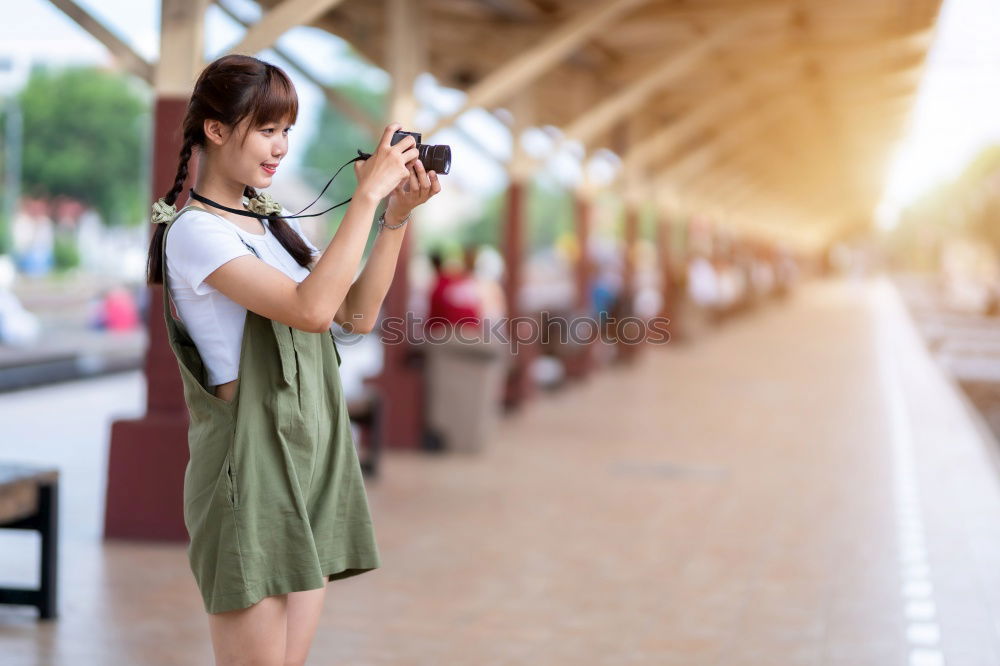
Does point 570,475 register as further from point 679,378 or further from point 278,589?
point 679,378

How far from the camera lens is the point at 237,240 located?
2.22m

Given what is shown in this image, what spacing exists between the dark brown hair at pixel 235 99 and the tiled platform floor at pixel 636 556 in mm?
2345

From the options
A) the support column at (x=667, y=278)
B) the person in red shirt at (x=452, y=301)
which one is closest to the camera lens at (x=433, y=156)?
the person in red shirt at (x=452, y=301)

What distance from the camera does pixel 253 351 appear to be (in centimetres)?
226

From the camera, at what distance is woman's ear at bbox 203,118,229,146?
2.26 meters

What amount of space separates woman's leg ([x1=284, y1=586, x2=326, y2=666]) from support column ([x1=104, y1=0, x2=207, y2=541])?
11.2 feet

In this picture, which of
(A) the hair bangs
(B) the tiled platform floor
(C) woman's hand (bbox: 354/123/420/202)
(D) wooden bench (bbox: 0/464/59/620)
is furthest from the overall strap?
(D) wooden bench (bbox: 0/464/59/620)

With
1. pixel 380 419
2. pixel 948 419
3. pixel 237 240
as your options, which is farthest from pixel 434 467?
pixel 237 240

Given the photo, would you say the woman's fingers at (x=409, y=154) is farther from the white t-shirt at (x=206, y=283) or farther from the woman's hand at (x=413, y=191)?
the white t-shirt at (x=206, y=283)

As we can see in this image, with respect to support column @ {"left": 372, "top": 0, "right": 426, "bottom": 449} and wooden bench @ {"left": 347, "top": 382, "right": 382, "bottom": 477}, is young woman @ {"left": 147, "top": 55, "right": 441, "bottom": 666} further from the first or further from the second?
support column @ {"left": 372, "top": 0, "right": 426, "bottom": 449}

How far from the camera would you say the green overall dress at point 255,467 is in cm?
222

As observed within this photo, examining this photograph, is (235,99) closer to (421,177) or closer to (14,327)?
(421,177)

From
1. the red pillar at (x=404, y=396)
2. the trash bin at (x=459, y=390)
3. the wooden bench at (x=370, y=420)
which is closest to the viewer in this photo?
the wooden bench at (x=370, y=420)

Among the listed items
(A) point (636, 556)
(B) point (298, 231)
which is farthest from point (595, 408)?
(B) point (298, 231)
